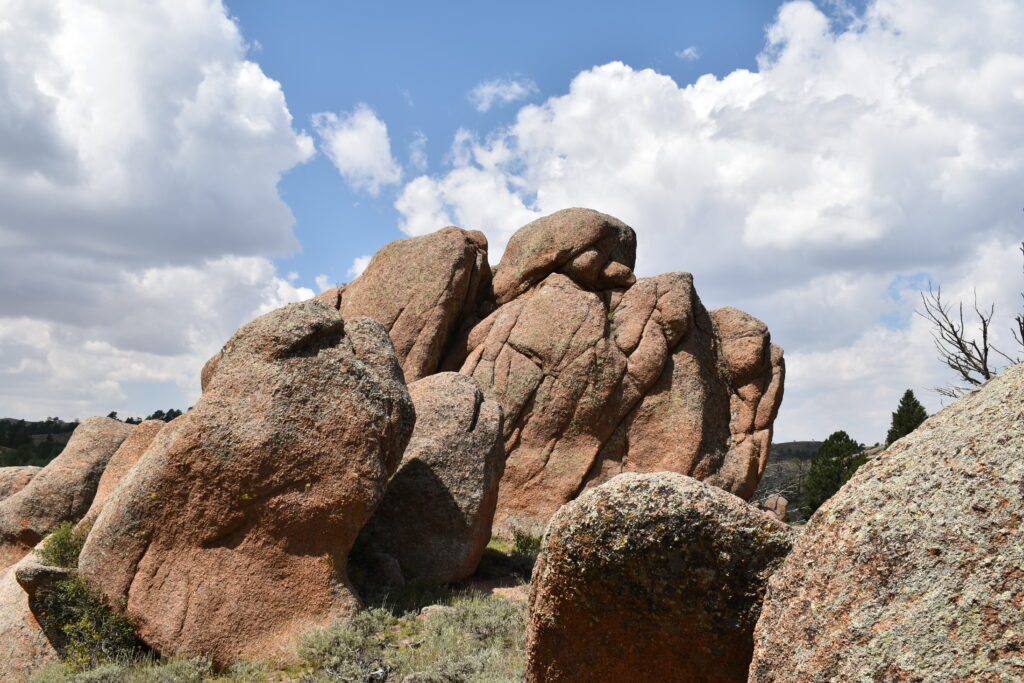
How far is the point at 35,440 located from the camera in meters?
91.1

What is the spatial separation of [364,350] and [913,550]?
34.9 ft

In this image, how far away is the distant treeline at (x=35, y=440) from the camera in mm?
63138

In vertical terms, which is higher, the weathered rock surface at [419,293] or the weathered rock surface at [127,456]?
the weathered rock surface at [419,293]

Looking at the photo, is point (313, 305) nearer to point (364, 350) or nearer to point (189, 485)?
point (364, 350)

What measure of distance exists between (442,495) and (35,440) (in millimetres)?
92839

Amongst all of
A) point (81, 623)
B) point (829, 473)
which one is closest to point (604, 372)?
point (81, 623)

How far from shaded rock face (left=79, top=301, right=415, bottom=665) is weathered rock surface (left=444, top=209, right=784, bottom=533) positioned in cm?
1150

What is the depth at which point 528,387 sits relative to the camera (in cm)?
2517

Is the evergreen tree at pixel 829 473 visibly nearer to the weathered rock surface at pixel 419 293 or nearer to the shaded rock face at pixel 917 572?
the weathered rock surface at pixel 419 293

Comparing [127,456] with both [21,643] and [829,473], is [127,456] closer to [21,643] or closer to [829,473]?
[21,643]

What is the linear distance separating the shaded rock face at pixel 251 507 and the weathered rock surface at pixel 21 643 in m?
1.24

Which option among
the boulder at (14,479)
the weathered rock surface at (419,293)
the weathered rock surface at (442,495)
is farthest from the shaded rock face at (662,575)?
the boulder at (14,479)

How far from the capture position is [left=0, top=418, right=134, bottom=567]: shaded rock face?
20203 millimetres

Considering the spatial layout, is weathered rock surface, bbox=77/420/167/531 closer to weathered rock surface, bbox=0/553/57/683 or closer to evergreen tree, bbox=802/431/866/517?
weathered rock surface, bbox=0/553/57/683
